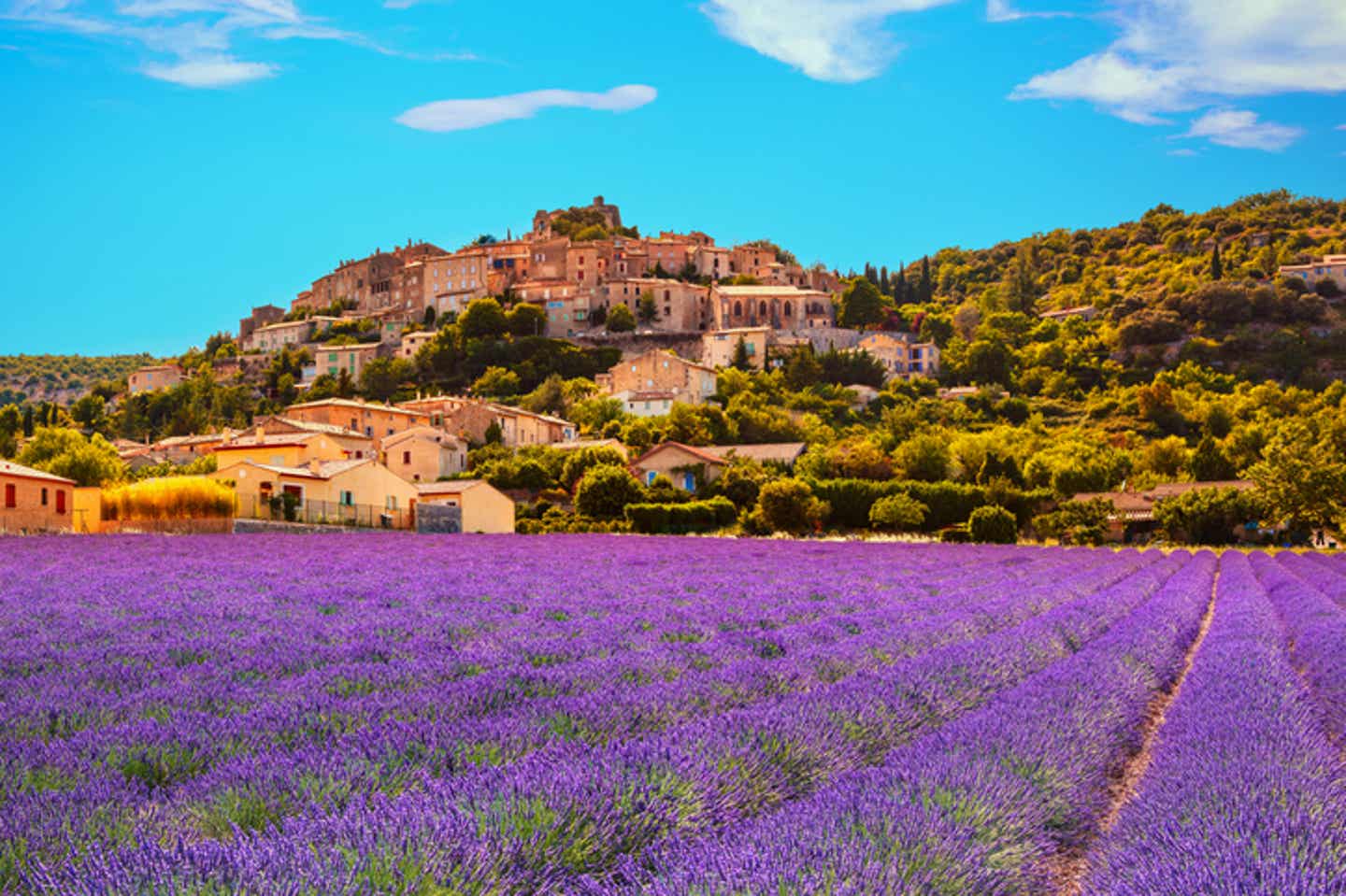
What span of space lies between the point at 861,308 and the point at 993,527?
82178 millimetres

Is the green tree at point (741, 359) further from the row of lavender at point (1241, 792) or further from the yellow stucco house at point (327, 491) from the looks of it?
the row of lavender at point (1241, 792)

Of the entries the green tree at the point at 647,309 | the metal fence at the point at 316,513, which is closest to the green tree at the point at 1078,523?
the metal fence at the point at 316,513

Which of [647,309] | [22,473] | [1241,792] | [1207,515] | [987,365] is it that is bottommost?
[1207,515]

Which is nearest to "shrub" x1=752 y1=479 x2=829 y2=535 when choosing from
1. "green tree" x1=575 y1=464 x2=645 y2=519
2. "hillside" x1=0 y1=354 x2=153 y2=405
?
"green tree" x1=575 y1=464 x2=645 y2=519

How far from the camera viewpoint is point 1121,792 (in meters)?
5.99

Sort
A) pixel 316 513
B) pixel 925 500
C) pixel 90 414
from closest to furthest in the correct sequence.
A: 1. pixel 316 513
2. pixel 925 500
3. pixel 90 414

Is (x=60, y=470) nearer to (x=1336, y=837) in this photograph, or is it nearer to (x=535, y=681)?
(x=535, y=681)

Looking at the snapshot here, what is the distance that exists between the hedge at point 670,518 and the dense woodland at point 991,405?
134mm

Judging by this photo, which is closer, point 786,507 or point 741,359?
point 786,507

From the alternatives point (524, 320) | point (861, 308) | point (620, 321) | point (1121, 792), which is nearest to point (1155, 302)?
point (861, 308)

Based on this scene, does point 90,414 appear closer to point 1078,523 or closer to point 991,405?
point 991,405

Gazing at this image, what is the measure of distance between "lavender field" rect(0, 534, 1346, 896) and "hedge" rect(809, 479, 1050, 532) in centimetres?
3629

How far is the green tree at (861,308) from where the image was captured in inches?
4774

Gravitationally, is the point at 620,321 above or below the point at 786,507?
above
